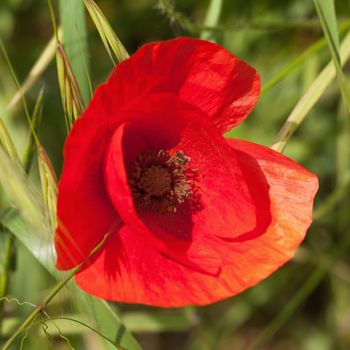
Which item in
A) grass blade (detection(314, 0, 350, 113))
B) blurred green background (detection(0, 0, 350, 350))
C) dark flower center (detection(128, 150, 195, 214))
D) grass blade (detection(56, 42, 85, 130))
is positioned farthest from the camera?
blurred green background (detection(0, 0, 350, 350))

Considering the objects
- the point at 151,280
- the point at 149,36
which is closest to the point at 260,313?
the point at 149,36

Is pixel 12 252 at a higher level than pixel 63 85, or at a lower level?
lower

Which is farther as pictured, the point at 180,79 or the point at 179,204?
the point at 179,204

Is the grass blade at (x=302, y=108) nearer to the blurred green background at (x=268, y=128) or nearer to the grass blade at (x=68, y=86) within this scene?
the grass blade at (x=68, y=86)

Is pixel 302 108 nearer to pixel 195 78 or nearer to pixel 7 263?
pixel 195 78

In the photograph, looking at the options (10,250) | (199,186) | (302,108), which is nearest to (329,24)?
(302,108)

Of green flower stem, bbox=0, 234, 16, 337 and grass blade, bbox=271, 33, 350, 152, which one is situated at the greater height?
grass blade, bbox=271, 33, 350, 152

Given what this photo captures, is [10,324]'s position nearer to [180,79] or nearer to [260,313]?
[180,79]

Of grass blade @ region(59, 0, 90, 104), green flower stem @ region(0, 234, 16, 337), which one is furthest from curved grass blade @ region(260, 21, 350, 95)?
green flower stem @ region(0, 234, 16, 337)

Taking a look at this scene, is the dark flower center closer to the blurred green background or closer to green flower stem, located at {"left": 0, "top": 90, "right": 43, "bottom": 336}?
green flower stem, located at {"left": 0, "top": 90, "right": 43, "bottom": 336}
